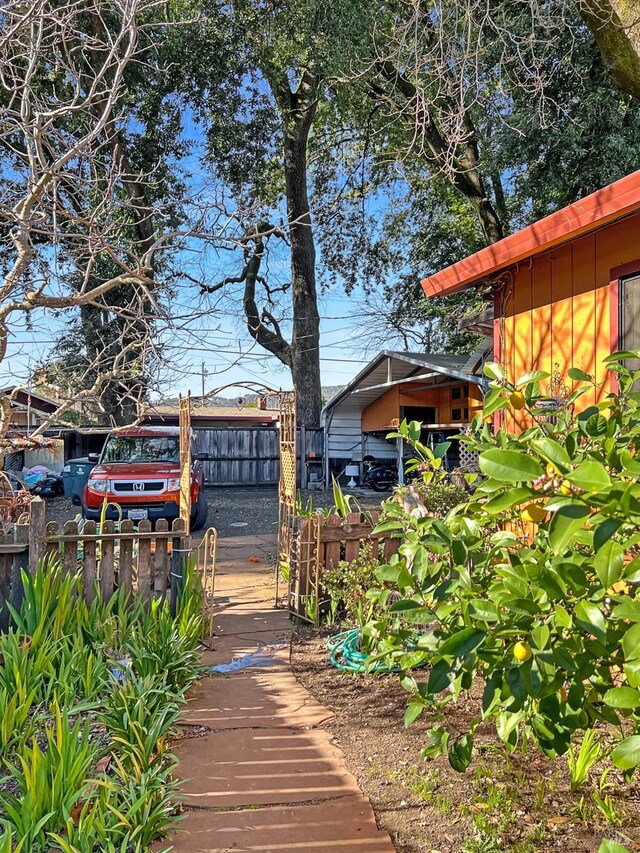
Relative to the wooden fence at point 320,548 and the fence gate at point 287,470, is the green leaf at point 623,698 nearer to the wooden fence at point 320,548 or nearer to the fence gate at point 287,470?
the wooden fence at point 320,548

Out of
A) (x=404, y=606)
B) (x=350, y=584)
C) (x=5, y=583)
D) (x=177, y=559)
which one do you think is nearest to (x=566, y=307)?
(x=350, y=584)

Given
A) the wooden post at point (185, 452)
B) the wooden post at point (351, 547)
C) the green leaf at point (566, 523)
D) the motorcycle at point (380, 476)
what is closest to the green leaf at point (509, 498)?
the green leaf at point (566, 523)

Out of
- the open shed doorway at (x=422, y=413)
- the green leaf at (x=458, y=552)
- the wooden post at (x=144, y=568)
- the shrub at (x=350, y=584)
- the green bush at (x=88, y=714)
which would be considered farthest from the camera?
the open shed doorway at (x=422, y=413)

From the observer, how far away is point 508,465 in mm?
1035

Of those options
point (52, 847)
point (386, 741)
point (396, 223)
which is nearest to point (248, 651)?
point (386, 741)

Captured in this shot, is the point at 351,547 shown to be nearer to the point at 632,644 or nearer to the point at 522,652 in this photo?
the point at 522,652

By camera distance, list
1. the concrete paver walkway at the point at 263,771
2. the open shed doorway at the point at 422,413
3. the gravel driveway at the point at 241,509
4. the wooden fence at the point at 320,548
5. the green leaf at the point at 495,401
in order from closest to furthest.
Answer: the green leaf at the point at 495,401, the concrete paver walkway at the point at 263,771, the wooden fence at the point at 320,548, the gravel driveway at the point at 241,509, the open shed doorway at the point at 422,413

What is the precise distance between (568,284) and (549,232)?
0.51 meters

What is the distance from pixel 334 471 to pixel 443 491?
1361 cm

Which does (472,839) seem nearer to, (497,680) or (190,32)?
(497,680)

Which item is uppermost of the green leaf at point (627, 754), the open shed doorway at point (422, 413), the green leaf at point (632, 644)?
the open shed doorway at point (422, 413)

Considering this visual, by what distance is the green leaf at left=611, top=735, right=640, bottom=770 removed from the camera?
0.98 meters

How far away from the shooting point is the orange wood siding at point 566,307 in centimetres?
419

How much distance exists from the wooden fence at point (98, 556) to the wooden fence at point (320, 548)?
1.06 m
